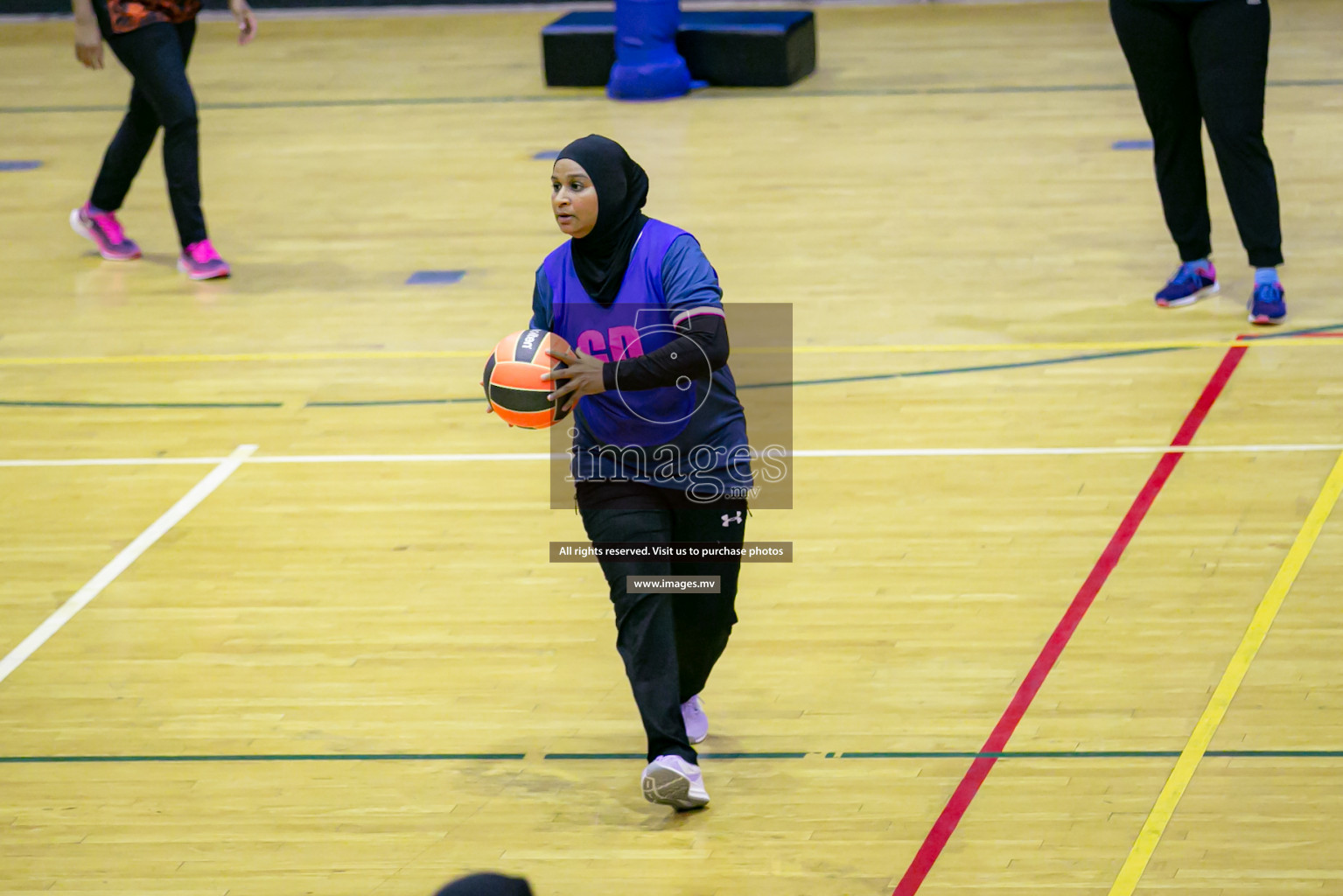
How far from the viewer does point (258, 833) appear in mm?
3727

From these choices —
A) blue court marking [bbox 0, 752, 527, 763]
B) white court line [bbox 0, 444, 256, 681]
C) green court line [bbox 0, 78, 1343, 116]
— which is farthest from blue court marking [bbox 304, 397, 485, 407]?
green court line [bbox 0, 78, 1343, 116]

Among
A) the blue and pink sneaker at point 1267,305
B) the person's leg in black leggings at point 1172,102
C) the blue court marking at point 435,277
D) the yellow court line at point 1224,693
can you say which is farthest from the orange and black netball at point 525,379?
the blue court marking at point 435,277

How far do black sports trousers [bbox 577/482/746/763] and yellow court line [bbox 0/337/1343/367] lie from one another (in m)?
3.00

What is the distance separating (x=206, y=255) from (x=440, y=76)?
15.9 ft

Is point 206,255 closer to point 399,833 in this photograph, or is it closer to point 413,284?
point 413,284

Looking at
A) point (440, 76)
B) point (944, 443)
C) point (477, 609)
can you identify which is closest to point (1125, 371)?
point (944, 443)

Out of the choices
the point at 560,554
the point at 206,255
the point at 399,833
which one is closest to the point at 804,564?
the point at 560,554

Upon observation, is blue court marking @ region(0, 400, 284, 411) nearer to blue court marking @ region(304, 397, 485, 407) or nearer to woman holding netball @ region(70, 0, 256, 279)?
blue court marking @ region(304, 397, 485, 407)

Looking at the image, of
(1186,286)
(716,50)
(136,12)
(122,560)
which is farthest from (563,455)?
(716,50)

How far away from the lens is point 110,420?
6.23m

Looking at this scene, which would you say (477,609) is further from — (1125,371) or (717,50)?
(717,50)

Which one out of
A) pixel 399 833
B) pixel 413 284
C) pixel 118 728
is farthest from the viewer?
pixel 413 284

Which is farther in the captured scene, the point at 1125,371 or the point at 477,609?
the point at 1125,371

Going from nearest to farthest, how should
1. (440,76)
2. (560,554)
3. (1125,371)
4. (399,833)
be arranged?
(399,833) → (560,554) → (1125,371) → (440,76)
